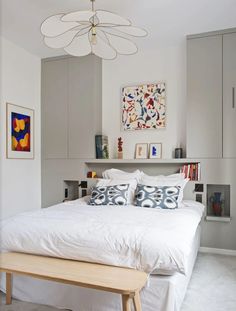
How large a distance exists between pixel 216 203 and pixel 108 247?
2.07 meters

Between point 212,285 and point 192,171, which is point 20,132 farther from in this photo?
point 212,285

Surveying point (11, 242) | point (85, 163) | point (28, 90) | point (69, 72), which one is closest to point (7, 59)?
point (28, 90)

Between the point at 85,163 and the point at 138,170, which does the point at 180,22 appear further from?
the point at 85,163

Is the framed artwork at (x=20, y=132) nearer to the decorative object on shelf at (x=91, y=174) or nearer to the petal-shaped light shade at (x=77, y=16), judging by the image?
the decorative object on shelf at (x=91, y=174)

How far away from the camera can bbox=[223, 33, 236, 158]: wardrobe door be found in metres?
3.26

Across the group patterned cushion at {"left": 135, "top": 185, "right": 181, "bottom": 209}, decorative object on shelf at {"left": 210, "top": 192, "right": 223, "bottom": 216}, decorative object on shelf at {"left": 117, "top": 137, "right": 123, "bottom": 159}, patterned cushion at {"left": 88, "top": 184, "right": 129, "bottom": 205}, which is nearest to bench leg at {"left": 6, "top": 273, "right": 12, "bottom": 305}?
patterned cushion at {"left": 88, "top": 184, "right": 129, "bottom": 205}

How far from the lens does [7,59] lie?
3.60 meters

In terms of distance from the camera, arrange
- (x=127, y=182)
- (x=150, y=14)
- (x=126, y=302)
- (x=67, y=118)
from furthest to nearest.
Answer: (x=67, y=118) < (x=127, y=182) < (x=150, y=14) < (x=126, y=302)

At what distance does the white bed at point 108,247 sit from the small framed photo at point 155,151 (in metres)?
1.45

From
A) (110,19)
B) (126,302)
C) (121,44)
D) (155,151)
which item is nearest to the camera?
(126,302)

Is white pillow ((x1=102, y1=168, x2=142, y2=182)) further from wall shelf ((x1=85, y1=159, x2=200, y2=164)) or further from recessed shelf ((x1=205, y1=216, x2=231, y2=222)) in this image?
recessed shelf ((x1=205, y1=216, x2=231, y2=222))

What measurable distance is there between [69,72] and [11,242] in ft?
9.13

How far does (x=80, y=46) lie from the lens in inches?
101

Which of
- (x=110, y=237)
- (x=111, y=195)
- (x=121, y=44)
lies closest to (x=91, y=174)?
(x=111, y=195)
